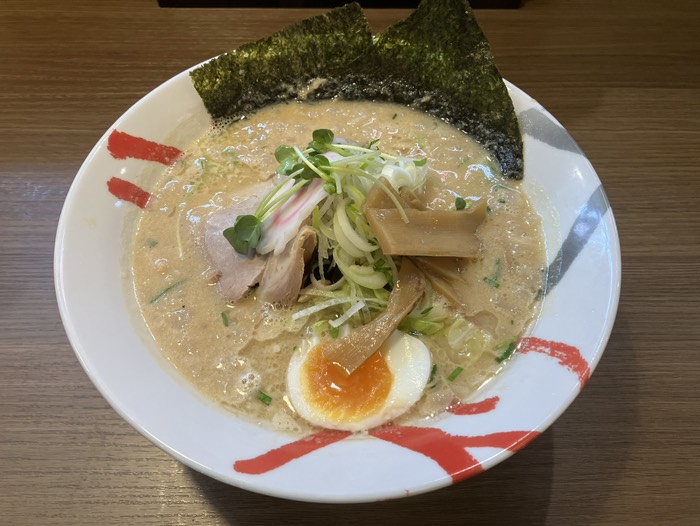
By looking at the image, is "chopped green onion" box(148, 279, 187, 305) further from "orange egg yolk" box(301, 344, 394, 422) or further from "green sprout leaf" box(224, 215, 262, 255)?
"orange egg yolk" box(301, 344, 394, 422)

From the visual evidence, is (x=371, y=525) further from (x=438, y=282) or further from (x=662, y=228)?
(x=662, y=228)

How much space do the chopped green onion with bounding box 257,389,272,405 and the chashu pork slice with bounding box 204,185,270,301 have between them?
10.9 inches

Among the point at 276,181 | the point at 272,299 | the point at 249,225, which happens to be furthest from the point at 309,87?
the point at 272,299

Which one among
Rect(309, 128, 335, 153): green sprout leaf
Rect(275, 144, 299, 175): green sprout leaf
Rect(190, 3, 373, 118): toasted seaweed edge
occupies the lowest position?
Result: Rect(275, 144, 299, 175): green sprout leaf

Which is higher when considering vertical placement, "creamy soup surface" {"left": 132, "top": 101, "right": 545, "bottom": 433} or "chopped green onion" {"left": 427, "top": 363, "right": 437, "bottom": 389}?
"creamy soup surface" {"left": 132, "top": 101, "right": 545, "bottom": 433}

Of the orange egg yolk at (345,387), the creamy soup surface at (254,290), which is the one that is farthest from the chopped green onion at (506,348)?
the orange egg yolk at (345,387)

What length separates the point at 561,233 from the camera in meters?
1.40

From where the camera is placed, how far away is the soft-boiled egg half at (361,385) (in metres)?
Answer: 1.14

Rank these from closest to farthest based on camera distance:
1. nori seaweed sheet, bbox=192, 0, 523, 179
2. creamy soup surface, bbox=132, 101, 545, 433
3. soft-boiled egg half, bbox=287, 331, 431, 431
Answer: soft-boiled egg half, bbox=287, 331, 431, 431 → creamy soup surface, bbox=132, 101, 545, 433 → nori seaweed sheet, bbox=192, 0, 523, 179

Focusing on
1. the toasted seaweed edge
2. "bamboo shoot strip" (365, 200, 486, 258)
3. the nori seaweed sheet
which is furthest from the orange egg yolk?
the toasted seaweed edge

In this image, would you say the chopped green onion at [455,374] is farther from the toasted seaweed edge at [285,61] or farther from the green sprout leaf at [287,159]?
the toasted seaweed edge at [285,61]

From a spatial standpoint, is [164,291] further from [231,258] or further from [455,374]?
[455,374]

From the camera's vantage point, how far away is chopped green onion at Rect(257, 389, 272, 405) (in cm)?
121

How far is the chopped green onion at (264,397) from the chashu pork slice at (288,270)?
248 mm
